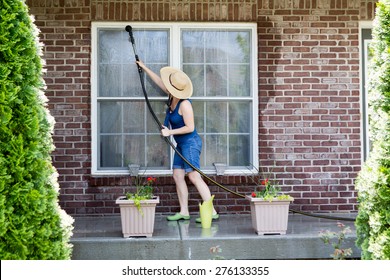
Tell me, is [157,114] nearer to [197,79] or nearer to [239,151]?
[197,79]

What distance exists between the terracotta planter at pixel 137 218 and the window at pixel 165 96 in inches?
60.7

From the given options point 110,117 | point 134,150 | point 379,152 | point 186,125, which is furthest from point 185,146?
point 379,152

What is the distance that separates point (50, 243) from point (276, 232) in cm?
243

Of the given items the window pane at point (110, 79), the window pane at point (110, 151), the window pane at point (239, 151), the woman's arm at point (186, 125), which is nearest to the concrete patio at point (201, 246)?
the woman's arm at point (186, 125)

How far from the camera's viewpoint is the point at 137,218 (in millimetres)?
5438

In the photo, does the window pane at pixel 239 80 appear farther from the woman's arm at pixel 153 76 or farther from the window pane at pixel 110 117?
the window pane at pixel 110 117

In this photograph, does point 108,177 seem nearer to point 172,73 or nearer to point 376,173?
point 172,73

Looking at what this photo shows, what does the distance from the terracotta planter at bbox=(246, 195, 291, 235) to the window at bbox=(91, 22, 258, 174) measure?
1.52 m

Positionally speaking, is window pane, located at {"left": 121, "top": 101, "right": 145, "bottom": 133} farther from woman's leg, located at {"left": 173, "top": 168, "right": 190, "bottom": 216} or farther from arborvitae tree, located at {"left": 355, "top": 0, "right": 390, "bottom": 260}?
arborvitae tree, located at {"left": 355, "top": 0, "right": 390, "bottom": 260}

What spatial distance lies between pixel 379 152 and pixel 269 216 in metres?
1.65

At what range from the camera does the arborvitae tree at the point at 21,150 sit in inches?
147

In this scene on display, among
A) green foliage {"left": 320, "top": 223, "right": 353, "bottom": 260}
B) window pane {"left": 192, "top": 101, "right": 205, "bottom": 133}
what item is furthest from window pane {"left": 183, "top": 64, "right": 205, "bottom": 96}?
green foliage {"left": 320, "top": 223, "right": 353, "bottom": 260}

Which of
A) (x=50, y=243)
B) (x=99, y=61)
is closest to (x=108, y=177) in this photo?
(x=99, y=61)

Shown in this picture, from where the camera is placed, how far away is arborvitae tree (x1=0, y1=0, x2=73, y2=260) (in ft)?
12.2
